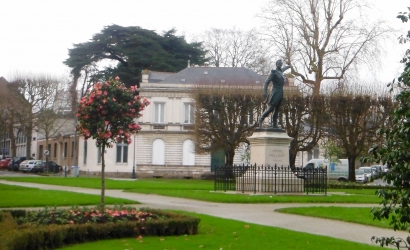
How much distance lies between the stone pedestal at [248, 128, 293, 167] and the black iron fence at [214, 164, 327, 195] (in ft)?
1.66

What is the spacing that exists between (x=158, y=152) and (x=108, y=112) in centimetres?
4478

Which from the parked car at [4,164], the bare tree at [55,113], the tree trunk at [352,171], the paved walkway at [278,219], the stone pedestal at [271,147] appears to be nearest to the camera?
the paved walkway at [278,219]

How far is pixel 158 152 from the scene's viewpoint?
64062 millimetres

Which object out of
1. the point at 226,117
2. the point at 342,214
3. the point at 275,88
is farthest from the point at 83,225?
the point at 226,117

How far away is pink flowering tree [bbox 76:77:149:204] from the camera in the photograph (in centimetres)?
1925

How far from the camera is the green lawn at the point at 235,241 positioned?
11.8 m

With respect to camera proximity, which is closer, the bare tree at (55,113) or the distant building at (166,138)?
the distant building at (166,138)

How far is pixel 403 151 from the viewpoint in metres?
6.55

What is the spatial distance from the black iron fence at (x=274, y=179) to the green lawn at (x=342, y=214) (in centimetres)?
565

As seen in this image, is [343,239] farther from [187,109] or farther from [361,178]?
[187,109]

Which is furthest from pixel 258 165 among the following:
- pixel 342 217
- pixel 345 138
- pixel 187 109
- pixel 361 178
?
pixel 187 109

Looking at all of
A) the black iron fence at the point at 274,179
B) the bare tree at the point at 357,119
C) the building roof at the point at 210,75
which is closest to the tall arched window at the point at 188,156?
the building roof at the point at 210,75

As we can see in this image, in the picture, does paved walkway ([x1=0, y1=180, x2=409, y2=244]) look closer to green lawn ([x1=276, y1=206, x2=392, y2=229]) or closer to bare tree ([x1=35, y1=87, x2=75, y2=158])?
green lawn ([x1=276, y1=206, x2=392, y2=229])

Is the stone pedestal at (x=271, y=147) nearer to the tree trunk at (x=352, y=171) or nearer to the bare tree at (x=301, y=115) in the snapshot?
the tree trunk at (x=352, y=171)
